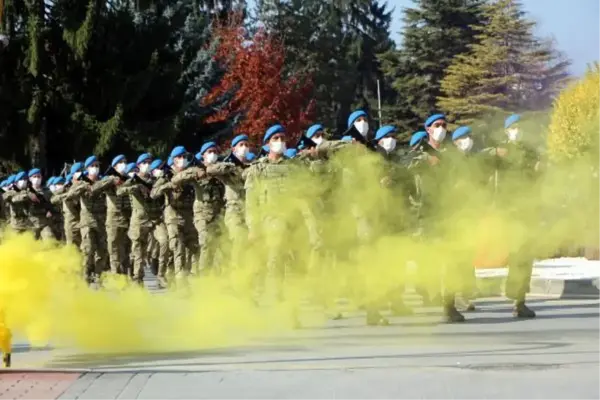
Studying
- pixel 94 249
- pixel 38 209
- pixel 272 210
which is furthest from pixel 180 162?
pixel 38 209

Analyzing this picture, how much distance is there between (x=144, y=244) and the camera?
16609 mm

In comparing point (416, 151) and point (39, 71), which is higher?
point (39, 71)

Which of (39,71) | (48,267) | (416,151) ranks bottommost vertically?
(48,267)

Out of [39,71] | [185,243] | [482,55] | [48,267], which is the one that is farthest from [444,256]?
[482,55]

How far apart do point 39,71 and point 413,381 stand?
26.2m

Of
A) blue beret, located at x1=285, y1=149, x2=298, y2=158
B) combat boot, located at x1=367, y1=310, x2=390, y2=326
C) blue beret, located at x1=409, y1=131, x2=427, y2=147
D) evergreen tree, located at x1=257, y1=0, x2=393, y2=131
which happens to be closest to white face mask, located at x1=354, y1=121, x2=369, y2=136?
blue beret, located at x1=409, y1=131, x2=427, y2=147

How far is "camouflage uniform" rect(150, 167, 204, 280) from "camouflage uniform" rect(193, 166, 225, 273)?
528 millimetres

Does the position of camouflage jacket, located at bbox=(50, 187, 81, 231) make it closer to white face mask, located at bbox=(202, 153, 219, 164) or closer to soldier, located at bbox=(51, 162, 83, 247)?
soldier, located at bbox=(51, 162, 83, 247)

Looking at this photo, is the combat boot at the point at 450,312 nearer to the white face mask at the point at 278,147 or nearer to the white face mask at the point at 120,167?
the white face mask at the point at 278,147

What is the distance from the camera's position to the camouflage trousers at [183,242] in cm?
1543

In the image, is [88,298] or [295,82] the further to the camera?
[295,82]

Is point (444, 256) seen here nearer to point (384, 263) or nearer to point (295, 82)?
point (384, 263)

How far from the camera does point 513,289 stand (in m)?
11.5

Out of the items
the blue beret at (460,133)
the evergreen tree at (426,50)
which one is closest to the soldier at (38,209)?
the blue beret at (460,133)
